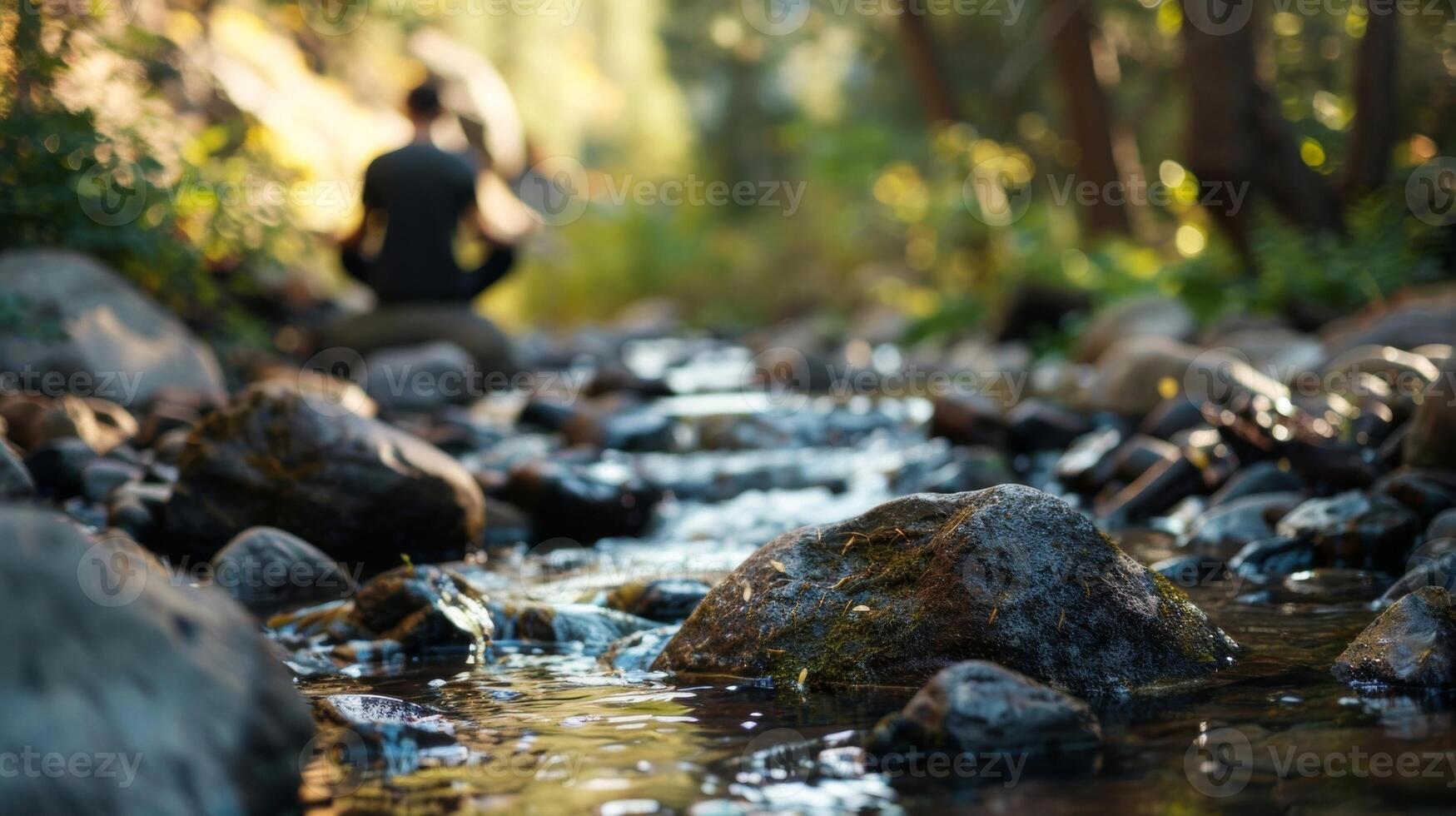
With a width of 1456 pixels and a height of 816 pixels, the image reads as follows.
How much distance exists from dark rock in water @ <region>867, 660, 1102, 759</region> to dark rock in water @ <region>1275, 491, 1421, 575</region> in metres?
2.04

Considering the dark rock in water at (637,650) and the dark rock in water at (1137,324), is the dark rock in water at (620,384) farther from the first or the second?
the dark rock in water at (637,650)

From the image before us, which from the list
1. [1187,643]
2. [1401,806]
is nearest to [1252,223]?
[1187,643]

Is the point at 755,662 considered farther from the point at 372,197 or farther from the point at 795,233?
the point at 795,233

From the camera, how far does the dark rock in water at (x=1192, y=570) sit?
392cm

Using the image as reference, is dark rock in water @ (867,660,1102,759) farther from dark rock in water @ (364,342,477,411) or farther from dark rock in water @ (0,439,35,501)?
dark rock in water @ (364,342,477,411)

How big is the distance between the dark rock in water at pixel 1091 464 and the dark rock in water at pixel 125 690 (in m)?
4.40

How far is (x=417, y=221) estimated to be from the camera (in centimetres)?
1051

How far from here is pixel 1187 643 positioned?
2.95 m

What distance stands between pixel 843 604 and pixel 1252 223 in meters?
8.98

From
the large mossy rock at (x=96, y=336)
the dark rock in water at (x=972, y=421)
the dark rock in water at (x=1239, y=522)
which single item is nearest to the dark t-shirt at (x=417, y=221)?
the large mossy rock at (x=96, y=336)

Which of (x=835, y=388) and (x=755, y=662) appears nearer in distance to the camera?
(x=755, y=662)

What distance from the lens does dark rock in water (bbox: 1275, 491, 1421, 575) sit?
159 inches

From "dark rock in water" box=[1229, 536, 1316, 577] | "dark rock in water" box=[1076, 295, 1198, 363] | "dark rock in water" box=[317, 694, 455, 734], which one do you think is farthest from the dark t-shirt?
"dark rock in water" box=[317, 694, 455, 734]

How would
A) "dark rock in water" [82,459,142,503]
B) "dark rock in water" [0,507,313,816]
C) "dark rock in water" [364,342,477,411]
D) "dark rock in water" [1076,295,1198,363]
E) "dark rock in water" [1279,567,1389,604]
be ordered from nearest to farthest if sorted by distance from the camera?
"dark rock in water" [0,507,313,816] → "dark rock in water" [1279,567,1389,604] → "dark rock in water" [82,459,142,503] → "dark rock in water" [364,342,477,411] → "dark rock in water" [1076,295,1198,363]
